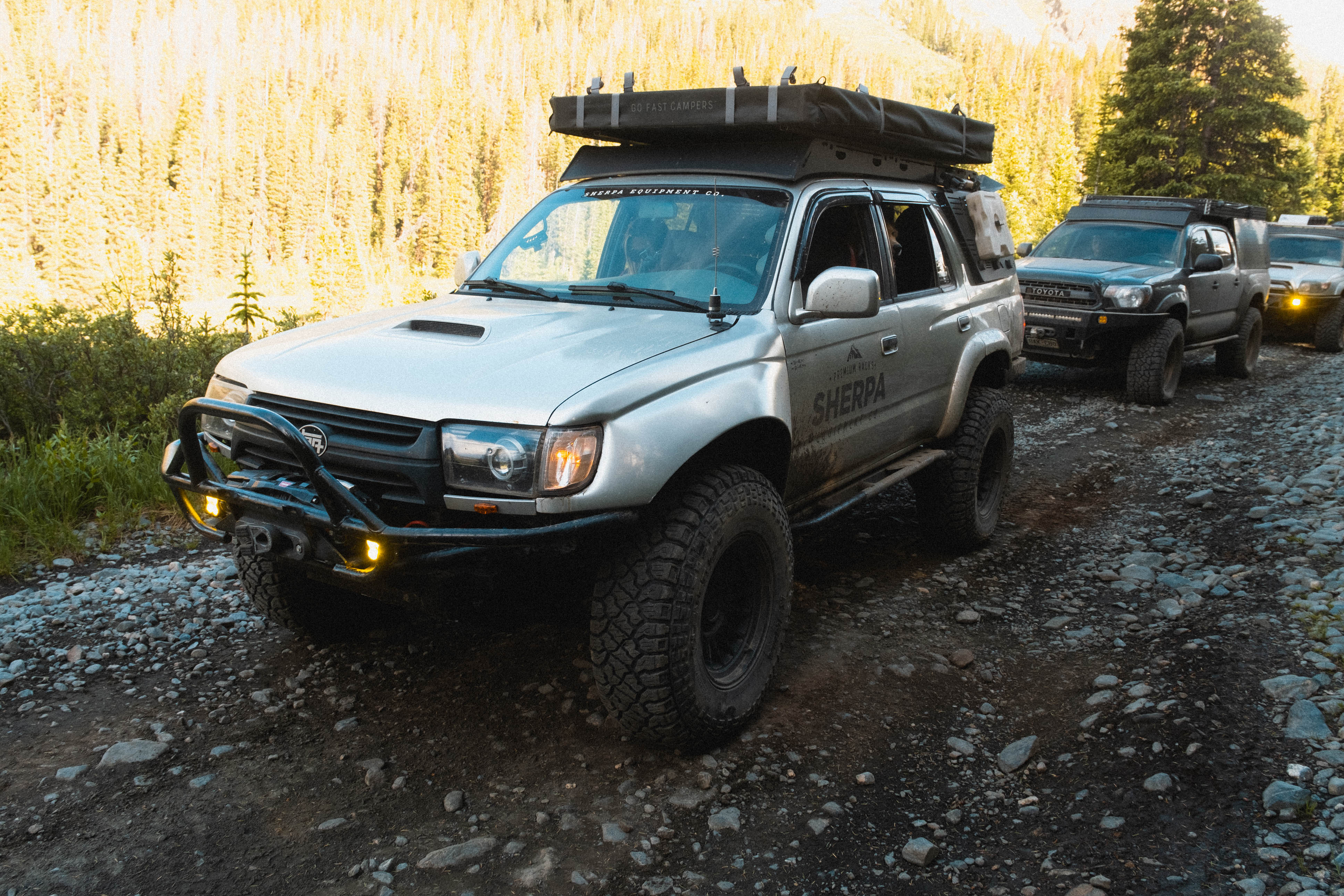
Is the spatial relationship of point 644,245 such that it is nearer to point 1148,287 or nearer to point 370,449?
point 370,449

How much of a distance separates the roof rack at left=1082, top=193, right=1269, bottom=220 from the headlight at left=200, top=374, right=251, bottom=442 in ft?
36.8

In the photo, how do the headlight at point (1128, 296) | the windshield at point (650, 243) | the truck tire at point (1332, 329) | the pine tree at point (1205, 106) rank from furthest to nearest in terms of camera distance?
the pine tree at point (1205, 106), the truck tire at point (1332, 329), the headlight at point (1128, 296), the windshield at point (650, 243)

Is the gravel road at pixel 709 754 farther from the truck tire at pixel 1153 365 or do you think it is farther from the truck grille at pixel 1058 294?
the truck grille at pixel 1058 294

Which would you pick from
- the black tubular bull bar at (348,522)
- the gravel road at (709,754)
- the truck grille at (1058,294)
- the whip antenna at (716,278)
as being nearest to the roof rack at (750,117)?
the whip antenna at (716,278)

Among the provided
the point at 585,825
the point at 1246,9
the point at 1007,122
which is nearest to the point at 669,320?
the point at 585,825

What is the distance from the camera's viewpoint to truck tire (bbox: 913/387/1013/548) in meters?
5.33

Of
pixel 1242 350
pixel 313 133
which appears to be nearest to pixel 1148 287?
pixel 1242 350

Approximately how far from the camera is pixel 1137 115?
98.8 feet

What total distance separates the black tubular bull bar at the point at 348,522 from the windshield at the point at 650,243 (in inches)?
52.3

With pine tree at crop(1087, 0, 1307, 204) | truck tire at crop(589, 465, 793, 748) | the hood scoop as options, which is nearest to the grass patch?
the hood scoop

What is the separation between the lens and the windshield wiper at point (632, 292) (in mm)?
3852

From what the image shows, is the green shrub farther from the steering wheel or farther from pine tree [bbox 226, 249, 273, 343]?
the steering wheel

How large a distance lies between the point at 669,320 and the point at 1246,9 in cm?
3367

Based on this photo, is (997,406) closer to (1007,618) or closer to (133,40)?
(1007,618)
